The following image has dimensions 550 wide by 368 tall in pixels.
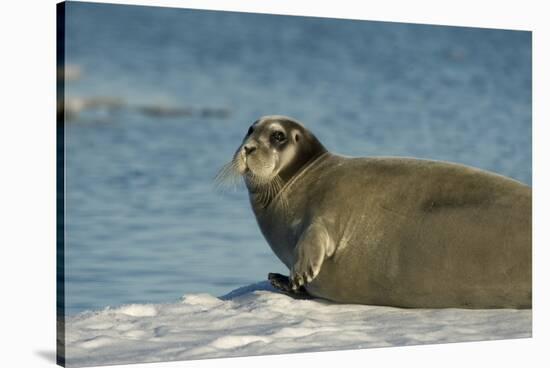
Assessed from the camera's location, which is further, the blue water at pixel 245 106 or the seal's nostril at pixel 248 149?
the seal's nostril at pixel 248 149

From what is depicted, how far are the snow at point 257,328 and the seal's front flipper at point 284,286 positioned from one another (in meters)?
0.16

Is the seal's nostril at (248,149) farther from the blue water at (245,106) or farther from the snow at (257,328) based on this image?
the snow at (257,328)

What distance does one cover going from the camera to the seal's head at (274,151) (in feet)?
32.4

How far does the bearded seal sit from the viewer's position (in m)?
9.30

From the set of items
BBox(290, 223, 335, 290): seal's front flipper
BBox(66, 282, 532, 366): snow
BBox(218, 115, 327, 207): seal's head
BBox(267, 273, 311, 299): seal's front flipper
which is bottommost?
BBox(66, 282, 532, 366): snow

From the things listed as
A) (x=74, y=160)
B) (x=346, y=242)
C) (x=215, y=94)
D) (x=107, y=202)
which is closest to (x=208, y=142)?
(x=215, y=94)

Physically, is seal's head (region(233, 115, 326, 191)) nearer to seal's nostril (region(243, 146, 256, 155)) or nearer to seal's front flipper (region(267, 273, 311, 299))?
seal's nostril (region(243, 146, 256, 155))

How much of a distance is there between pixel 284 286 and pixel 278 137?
1.20 metres

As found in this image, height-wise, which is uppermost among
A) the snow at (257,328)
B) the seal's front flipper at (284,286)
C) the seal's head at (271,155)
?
the seal's head at (271,155)

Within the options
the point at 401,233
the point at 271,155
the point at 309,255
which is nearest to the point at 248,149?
the point at 271,155

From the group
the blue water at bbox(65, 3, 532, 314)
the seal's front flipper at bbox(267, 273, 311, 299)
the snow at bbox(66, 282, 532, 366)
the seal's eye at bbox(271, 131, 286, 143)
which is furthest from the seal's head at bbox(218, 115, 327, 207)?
the snow at bbox(66, 282, 532, 366)

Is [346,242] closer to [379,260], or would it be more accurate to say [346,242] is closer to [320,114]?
[379,260]

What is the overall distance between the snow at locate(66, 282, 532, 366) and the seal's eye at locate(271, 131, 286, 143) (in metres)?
1.24

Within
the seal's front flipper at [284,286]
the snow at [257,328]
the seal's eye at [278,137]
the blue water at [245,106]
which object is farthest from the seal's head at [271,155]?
the snow at [257,328]
